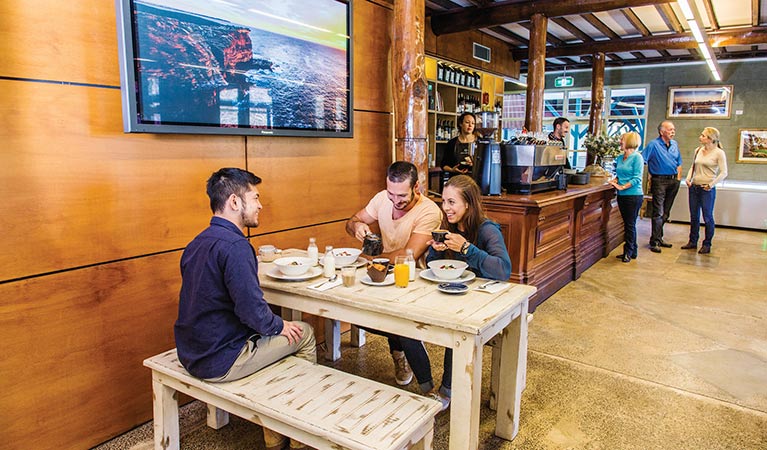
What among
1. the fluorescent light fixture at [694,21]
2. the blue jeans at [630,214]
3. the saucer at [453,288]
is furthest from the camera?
the blue jeans at [630,214]

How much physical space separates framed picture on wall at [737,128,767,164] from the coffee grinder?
8.64 m

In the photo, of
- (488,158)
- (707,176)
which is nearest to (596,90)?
(707,176)

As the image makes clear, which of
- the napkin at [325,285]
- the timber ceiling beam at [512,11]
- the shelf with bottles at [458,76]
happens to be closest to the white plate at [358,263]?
the napkin at [325,285]

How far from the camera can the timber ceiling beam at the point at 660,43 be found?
7688 mm

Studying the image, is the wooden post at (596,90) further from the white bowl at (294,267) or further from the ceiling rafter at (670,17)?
the white bowl at (294,267)

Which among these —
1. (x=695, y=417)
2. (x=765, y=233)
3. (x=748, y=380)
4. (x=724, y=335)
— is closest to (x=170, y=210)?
(x=695, y=417)

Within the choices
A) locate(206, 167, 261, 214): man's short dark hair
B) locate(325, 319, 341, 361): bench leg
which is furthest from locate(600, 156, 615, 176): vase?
locate(206, 167, 261, 214): man's short dark hair

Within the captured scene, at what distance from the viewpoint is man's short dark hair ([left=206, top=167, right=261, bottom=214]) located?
7.22 ft

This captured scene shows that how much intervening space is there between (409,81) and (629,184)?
151 inches

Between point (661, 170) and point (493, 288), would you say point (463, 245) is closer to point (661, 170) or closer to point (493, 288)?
point (493, 288)

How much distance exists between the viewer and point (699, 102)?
1080 cm

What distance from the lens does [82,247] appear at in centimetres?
237

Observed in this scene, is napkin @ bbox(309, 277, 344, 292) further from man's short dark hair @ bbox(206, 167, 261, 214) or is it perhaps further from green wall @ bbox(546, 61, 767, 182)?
green wall @ bbox(546, 61, 767, 182)

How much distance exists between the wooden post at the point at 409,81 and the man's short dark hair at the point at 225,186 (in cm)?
199
